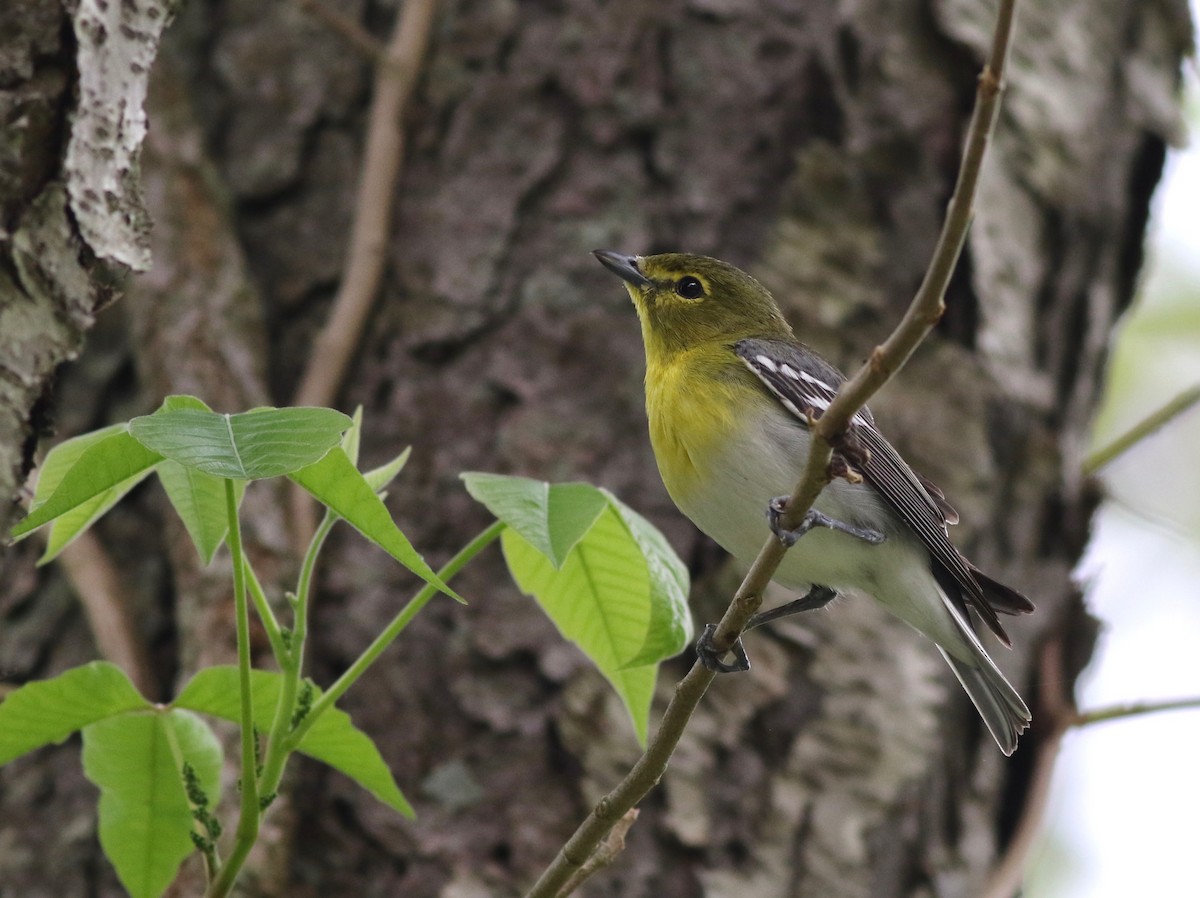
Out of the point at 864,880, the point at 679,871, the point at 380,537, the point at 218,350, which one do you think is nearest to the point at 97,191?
the point at 380,537

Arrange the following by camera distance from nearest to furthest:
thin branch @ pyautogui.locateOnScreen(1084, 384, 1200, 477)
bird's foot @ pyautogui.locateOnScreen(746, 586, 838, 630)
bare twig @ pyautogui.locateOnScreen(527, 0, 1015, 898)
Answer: bare twig @ pyautogui.locateOnScreen(527, 0, 1015, 898)
bird's foot @ pyautogui.locateOnScreen(746, 586, 838, 630)
thin branch @ pyautogui.locateOnScreen(1084, 384, 1200, 477)

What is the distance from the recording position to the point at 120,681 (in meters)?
1.82

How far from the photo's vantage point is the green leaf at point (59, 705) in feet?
5.82

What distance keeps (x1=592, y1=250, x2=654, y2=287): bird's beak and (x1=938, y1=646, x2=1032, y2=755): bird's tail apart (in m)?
1.43

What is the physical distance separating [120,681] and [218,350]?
2.10m

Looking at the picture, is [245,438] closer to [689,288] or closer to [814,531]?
[814,531]

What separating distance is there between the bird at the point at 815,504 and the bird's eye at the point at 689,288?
0.27 m

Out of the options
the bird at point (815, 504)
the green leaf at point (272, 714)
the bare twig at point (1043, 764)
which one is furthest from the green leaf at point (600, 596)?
the bare twig at point (1043, 764)

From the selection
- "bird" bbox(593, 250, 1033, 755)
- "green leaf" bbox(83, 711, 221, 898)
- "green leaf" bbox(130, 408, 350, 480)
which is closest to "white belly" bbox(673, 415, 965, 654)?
"bird" bbox(593, 250, 1033, 755)

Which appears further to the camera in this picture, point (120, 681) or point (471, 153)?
point (471, 153)

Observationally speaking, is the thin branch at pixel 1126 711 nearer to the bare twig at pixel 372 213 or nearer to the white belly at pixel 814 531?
the white belly at pixel 814 531

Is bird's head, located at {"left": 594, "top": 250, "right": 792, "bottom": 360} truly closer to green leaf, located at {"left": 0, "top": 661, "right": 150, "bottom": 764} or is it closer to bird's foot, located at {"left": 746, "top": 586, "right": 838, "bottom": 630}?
bird's foot, located at {"left": 746, "top": 586, "right": 838, "bottom": 630}

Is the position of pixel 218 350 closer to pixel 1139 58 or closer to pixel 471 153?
pixel 471 153

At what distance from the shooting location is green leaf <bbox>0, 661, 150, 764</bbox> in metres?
1.77
